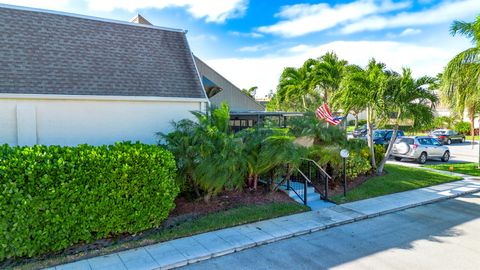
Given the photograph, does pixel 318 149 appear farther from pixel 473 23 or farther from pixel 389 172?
pixel 473 23

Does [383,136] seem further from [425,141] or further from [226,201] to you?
[226,201]

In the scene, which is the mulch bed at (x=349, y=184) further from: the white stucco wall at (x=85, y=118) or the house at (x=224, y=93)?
the house at (x=224, y=93)

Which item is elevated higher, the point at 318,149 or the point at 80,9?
the point at 80,9

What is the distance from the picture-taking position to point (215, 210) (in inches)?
279

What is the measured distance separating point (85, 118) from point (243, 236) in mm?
5226

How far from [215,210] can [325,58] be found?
1716 centimetres

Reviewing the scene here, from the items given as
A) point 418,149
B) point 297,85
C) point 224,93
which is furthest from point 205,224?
point 297,85

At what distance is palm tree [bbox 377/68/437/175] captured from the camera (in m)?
10.6

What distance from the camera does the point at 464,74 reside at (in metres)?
12.2

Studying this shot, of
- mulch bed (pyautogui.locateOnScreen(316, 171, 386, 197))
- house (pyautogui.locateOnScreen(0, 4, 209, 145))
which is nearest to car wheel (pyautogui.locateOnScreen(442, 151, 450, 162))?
mulch bed (pyautogui.locateOnScreen(316, 171, 386, 197))

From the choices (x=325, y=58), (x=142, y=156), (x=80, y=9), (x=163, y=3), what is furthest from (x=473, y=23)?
(x=80, y=9)

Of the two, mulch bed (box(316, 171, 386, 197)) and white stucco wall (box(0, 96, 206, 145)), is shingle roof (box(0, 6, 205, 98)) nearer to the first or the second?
white stucco wall (box(0, 96, 206, 145))

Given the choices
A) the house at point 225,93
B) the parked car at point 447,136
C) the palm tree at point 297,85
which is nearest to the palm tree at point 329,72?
the palm tree at point 297,85

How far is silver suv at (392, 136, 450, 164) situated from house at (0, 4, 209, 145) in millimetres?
12759
